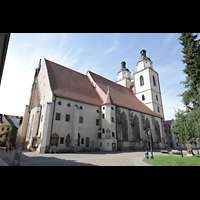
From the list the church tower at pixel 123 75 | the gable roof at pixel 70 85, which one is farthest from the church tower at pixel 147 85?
the gable roof at pixel 70 85

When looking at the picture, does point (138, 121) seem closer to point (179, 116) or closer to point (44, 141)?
point (179, 116)

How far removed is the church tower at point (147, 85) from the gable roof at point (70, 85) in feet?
59.7

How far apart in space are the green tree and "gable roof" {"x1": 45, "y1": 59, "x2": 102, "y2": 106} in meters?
14.4

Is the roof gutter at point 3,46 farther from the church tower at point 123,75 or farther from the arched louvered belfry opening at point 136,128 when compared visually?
the church tower at point 123,75

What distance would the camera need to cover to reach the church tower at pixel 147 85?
126ft

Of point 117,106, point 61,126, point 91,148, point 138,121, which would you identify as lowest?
point 91,148

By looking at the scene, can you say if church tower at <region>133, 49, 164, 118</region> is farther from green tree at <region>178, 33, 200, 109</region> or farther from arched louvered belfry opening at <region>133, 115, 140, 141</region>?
green tree at <region>178, 33, 200, 109</region>

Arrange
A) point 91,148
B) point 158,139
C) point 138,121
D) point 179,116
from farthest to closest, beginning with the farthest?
1. point 158,139
2. point 138,121
3. point 91,148
4. point 179,116

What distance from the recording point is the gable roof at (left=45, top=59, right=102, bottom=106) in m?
22.2

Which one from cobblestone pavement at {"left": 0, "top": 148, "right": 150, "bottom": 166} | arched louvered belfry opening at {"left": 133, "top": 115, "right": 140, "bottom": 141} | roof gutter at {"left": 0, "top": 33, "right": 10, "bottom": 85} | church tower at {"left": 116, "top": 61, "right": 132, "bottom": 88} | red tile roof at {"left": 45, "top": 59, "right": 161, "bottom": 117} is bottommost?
cobblestone pavement at {"left": 0, "top": 148, "right": 150, "bottom": 166}

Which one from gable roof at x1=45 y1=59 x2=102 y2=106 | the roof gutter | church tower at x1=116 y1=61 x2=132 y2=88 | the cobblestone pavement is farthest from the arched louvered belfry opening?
the roof gutter
